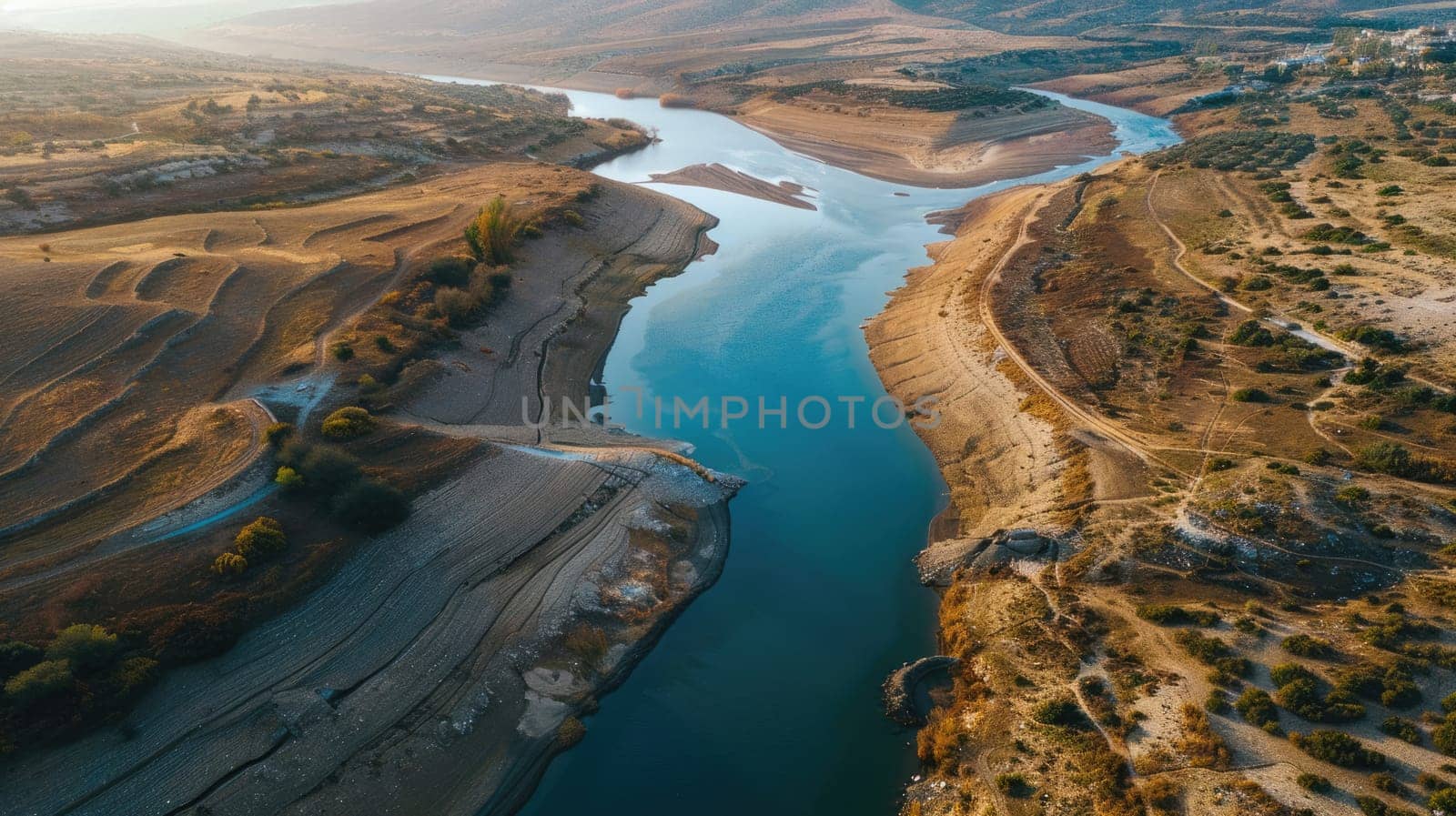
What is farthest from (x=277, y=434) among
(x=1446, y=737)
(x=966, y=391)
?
(x=1446, y=737)

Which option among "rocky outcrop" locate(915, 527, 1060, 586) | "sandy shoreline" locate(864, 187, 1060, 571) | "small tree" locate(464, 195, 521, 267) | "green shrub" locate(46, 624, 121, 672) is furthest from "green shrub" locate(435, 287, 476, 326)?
"rocky outcrop" locate(915, 527, 1060, 586)

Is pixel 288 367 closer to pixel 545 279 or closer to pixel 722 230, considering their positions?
pixel 545 279

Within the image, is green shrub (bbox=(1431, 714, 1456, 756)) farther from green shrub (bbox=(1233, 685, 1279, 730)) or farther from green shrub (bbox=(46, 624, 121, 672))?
green shrub (bbox=(46, 624, 121, 672))

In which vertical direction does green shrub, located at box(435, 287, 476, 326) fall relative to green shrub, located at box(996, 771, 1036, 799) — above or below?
above

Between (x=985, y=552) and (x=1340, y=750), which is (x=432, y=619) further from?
(x=1340, y=750)

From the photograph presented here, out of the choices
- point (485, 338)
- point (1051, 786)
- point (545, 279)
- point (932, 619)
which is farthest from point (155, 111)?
point (1051, 786)

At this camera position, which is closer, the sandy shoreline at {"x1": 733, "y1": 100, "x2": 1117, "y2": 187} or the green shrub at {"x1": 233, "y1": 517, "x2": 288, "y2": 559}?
the green shrub at {"x1": 233, "y1": 517, "x2": 288, "y2": 559}
